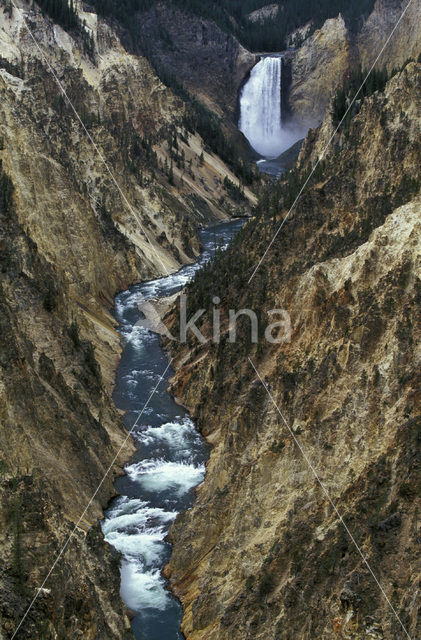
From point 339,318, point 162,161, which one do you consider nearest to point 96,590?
point 339,318

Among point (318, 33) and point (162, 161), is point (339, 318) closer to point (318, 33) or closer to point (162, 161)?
point (162, 161)

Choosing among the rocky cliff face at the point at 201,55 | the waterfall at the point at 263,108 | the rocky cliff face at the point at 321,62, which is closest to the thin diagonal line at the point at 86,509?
the rocky cliff face at the point at 321,62

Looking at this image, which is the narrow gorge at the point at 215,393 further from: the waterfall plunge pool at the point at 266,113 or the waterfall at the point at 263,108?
the waterfall at the point at 263,108

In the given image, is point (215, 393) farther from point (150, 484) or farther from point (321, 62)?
point (321, 62)

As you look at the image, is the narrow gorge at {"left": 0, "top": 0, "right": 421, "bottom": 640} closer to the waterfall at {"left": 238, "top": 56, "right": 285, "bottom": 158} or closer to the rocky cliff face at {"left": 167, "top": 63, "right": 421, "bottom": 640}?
the rocky cliff face at {"left": 167, "top": 63, "right": 421, "bottom": 640}

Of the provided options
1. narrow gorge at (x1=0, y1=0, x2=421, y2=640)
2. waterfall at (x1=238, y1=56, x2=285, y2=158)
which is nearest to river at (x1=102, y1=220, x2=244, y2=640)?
narrow gorge at (x1=0, y1=0, x2=421, y2=640)

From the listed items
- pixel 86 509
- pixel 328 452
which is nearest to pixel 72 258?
pixel 86 509
